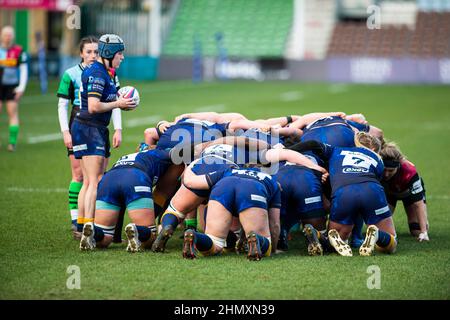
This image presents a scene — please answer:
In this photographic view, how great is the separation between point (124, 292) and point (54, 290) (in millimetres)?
573

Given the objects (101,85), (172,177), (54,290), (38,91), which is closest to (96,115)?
(101,85)

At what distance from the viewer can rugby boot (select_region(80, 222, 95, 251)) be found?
8844 mm

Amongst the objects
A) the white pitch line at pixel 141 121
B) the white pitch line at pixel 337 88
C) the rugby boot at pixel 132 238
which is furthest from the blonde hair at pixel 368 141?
the white pitch line at pixel 337 88

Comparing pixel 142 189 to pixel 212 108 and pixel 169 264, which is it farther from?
pixel 212 108

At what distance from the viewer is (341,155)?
947cm

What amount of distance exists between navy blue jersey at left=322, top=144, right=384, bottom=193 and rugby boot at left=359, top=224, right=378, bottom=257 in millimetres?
551

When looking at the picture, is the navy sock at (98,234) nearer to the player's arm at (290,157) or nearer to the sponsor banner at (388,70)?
the player's arm at (290,157)

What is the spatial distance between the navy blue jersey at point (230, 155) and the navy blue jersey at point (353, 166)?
78 centimetres

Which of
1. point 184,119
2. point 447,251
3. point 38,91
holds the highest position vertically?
point 184,119

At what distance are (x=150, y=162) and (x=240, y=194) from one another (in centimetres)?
135

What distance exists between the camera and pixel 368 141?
9766mm

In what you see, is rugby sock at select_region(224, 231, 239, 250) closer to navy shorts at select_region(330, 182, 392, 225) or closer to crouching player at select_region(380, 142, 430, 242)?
navy shorts at select_region(330, 182, 392, 225)

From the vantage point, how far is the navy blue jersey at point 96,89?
373 inches

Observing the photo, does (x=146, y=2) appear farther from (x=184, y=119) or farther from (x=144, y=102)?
(x=184, y=119)
